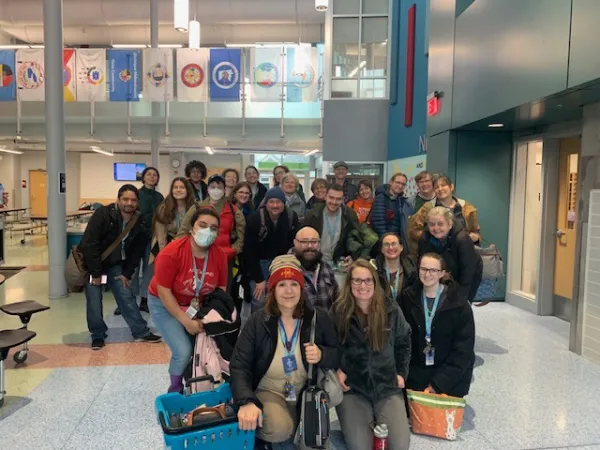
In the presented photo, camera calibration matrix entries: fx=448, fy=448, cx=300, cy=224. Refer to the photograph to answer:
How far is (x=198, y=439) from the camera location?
6.42 feet

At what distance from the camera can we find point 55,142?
5812mm

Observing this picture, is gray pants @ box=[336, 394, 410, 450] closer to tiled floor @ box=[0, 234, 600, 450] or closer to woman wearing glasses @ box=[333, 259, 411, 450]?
woman wearing glasses @ box=[333, 259, 411, 450]

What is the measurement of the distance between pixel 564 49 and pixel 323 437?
3313 mm

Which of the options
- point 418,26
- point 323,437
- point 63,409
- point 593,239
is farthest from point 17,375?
point 418,26

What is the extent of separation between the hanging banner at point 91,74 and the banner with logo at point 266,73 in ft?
10.4

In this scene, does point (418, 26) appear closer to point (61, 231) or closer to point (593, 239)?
point (593, 239)

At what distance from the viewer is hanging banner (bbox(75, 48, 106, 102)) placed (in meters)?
9.41

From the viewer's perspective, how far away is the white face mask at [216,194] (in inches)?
164

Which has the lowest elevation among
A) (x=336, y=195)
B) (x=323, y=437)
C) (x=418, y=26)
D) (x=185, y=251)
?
(x=323, y=437)

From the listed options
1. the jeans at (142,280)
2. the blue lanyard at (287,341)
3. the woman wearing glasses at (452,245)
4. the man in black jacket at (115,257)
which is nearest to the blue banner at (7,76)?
the jeans at (142,280)

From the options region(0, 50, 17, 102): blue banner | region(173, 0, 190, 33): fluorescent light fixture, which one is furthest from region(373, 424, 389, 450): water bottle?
region(0, 50, 17, 102): blue banner

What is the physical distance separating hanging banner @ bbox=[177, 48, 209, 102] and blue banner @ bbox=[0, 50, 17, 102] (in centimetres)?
344

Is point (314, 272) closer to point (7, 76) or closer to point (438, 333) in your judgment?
point (438, 333)

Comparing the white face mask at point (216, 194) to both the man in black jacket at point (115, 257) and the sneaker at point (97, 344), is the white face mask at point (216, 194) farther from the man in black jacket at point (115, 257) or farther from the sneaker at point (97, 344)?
the sneaker at point (97, 344)
